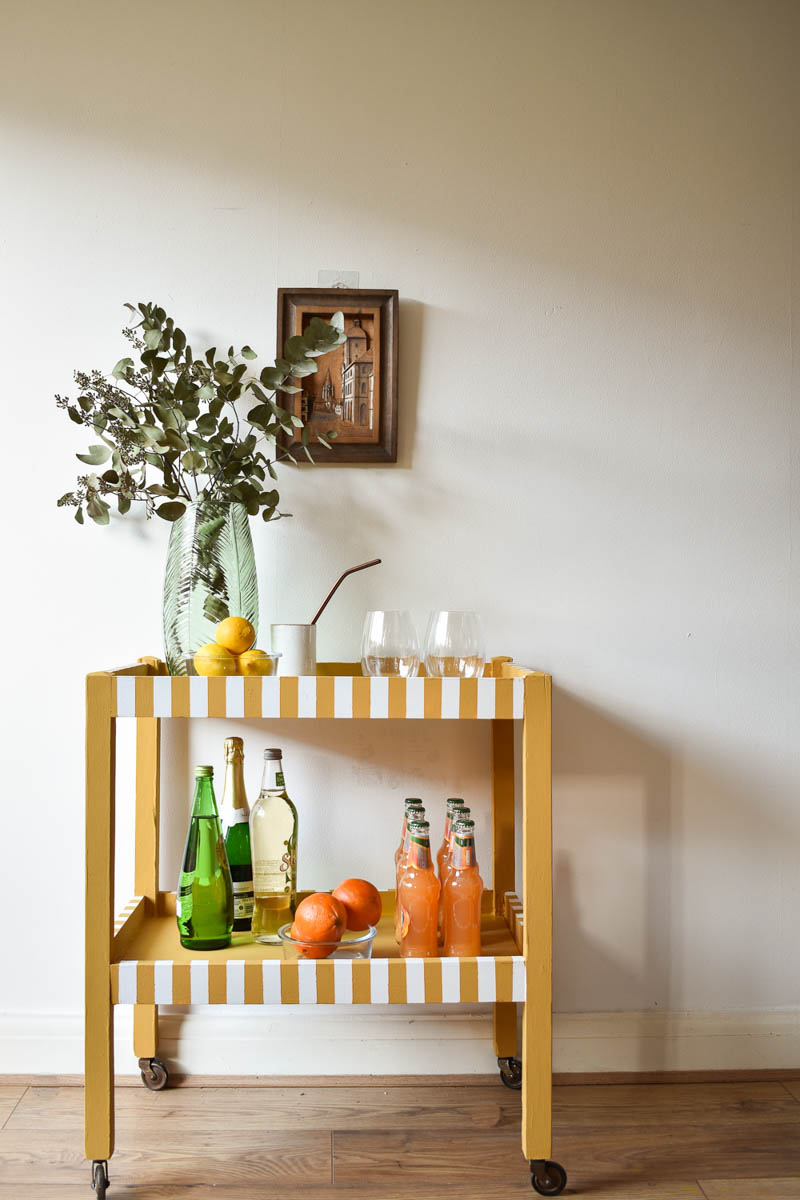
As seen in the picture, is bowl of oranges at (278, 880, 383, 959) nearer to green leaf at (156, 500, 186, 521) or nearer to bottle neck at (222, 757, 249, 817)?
bottle neck at (222, 757, 249, 817)

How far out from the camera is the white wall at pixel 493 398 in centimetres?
164

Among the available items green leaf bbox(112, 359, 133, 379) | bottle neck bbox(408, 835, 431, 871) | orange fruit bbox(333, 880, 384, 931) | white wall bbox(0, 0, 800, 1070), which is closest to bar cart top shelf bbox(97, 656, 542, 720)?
bottle neck bbox(408, 835, 431, 871)

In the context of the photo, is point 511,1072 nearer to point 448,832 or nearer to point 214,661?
point 448,832

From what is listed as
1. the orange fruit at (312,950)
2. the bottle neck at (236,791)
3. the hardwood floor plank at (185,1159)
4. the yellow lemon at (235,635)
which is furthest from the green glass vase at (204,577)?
the hardwood floor plank at (185,1159)

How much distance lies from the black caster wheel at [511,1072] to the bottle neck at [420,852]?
517 mm

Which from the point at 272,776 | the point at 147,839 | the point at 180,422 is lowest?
the point at 147,839

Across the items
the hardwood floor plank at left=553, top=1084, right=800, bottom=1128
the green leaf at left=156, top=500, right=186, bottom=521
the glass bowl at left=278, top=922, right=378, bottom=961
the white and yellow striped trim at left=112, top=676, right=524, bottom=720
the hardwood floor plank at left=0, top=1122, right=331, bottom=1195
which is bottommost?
the hardwood floor plank at left=553, top=1084, right=800, bottom=1128

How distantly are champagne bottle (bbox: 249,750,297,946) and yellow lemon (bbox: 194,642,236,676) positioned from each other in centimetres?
22

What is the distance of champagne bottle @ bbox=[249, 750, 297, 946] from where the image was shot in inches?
56.5

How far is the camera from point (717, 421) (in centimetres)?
169

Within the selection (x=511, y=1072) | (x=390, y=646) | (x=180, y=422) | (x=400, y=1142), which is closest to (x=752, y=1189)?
(x=511, y=1072)

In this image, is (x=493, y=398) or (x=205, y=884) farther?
(x=493, y=398)

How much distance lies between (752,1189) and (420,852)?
68 centimetres

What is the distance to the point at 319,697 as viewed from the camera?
1.23m
